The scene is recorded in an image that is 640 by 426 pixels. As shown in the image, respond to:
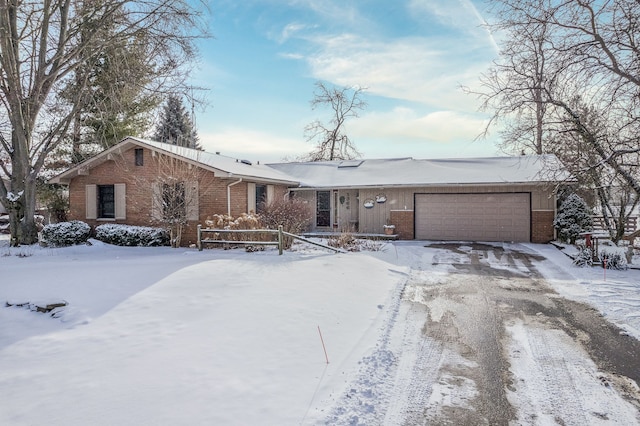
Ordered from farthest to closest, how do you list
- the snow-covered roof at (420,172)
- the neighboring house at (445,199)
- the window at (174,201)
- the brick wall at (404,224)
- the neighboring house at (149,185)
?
the brick wall at (404,224)
the snow-covered roof at (420,172)
the neighboring house at (445,199)
the neighboring house at (149,185)
the window at (174,201)

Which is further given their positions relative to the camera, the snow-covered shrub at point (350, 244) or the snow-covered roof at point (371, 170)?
the snow-covered roof at point (371, 170)

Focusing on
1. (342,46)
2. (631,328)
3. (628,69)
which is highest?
(342,46)

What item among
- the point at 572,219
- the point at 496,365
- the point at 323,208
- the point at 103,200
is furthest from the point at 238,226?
the point at 572,219

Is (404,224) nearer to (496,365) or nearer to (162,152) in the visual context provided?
Answer: (162,152)

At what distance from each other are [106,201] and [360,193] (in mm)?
11074

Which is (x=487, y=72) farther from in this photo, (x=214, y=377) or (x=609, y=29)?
(x=214, y=377)

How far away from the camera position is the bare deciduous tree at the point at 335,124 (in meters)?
35.5

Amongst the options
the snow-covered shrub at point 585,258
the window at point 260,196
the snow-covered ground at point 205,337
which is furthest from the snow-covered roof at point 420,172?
the snow-covered ground at point 205,337

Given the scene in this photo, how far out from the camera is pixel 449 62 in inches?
460

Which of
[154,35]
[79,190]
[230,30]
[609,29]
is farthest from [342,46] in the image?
[79,190]

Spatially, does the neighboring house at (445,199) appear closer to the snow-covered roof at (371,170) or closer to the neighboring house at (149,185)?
the snow-covered roof at (371,170)

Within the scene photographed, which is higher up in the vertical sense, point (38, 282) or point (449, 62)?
point (449, 62)

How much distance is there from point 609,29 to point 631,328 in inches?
268

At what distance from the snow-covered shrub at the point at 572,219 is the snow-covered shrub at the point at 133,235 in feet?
49.6
